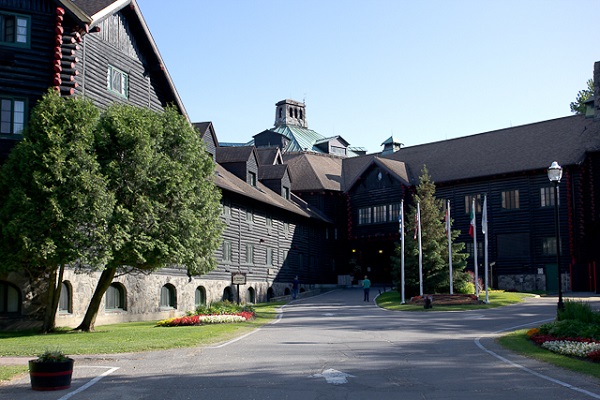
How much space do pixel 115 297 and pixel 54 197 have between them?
9481 mm

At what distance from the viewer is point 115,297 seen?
1230 inches

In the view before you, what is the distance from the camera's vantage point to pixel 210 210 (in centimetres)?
2820

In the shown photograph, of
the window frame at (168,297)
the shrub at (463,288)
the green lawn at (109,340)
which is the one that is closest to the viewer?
the green lawn at (109,340)

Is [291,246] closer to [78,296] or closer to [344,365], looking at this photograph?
[78,296]

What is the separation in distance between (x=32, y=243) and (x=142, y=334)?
4.56 meters

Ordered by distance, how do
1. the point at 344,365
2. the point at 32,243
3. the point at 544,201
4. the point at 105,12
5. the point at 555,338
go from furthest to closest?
1. the point at 544,201
2. the point at 105,12
3. the point at 32,243
4. the point at 555,338
5. the point at 344,365

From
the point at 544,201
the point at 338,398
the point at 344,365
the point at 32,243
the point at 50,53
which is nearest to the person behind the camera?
the point at 338,398

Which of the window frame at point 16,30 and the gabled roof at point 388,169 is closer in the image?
the window frame at point 16,30

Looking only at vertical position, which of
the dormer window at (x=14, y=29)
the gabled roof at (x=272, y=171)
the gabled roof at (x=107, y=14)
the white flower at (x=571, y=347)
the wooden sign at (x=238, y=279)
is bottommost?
the white flower at (x=571, y=347)

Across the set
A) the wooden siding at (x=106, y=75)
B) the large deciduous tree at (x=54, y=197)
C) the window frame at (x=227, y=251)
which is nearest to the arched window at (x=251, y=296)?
the window frame at (x=227, y=251)

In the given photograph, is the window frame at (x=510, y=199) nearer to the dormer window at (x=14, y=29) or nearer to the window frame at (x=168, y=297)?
the window frame at (x=168, y=297)

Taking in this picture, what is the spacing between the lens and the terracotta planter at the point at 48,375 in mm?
11961

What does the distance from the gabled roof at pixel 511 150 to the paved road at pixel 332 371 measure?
3037 cm

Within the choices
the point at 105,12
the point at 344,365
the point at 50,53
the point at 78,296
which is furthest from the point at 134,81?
the point at 344,365
